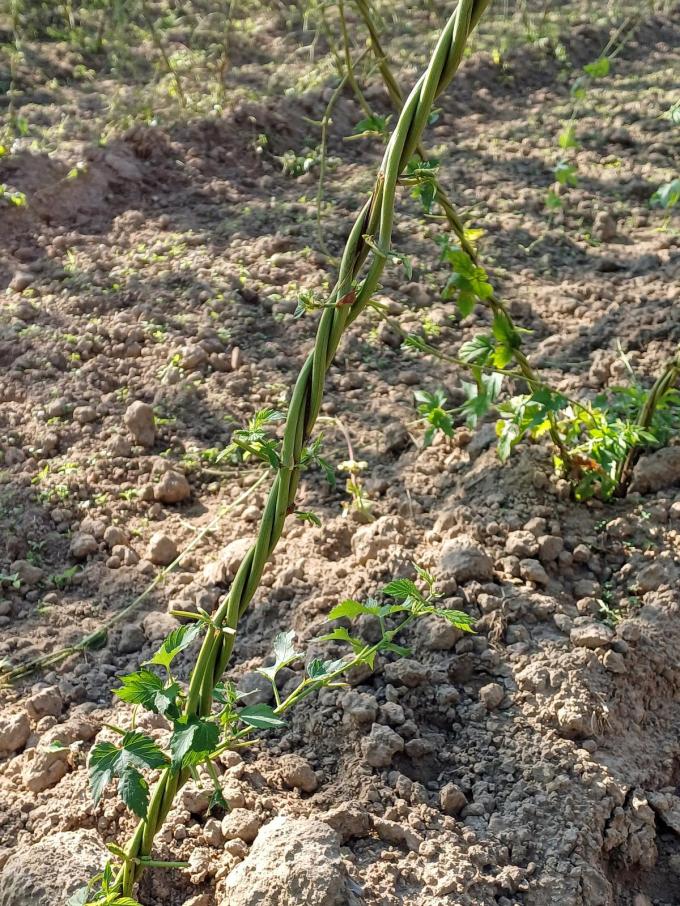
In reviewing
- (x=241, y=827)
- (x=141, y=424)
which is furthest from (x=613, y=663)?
(x=141, y=424)

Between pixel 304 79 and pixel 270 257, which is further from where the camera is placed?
pixel 304 79

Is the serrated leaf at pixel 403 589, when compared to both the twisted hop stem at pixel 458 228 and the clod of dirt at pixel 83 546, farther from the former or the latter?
the clod of dirt at pixel 83 546

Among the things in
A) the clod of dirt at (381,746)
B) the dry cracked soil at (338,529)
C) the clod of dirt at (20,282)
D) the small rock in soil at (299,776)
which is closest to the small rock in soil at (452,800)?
the dry cracked soil at (338,529)

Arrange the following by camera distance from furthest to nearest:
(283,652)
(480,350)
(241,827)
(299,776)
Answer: (480,350)
(299,776)
(241,827)
(283,652)

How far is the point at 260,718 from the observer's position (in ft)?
3.97

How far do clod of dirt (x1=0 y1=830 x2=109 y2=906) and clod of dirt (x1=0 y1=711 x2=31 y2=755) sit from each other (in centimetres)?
33

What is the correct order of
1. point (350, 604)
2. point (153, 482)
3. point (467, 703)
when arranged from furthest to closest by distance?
point (153, 482) → point (467, 703) → point (350, 604)

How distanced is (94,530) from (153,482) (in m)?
0.23

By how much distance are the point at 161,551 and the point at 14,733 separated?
2.06 ft

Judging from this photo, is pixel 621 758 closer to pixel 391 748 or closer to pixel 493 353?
pixel 391 748

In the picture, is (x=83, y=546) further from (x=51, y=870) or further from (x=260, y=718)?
(x=260, y=718)

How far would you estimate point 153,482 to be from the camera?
259 cm

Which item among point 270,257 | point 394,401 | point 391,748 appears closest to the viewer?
point 391,748

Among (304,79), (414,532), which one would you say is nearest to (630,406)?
(414,532)
